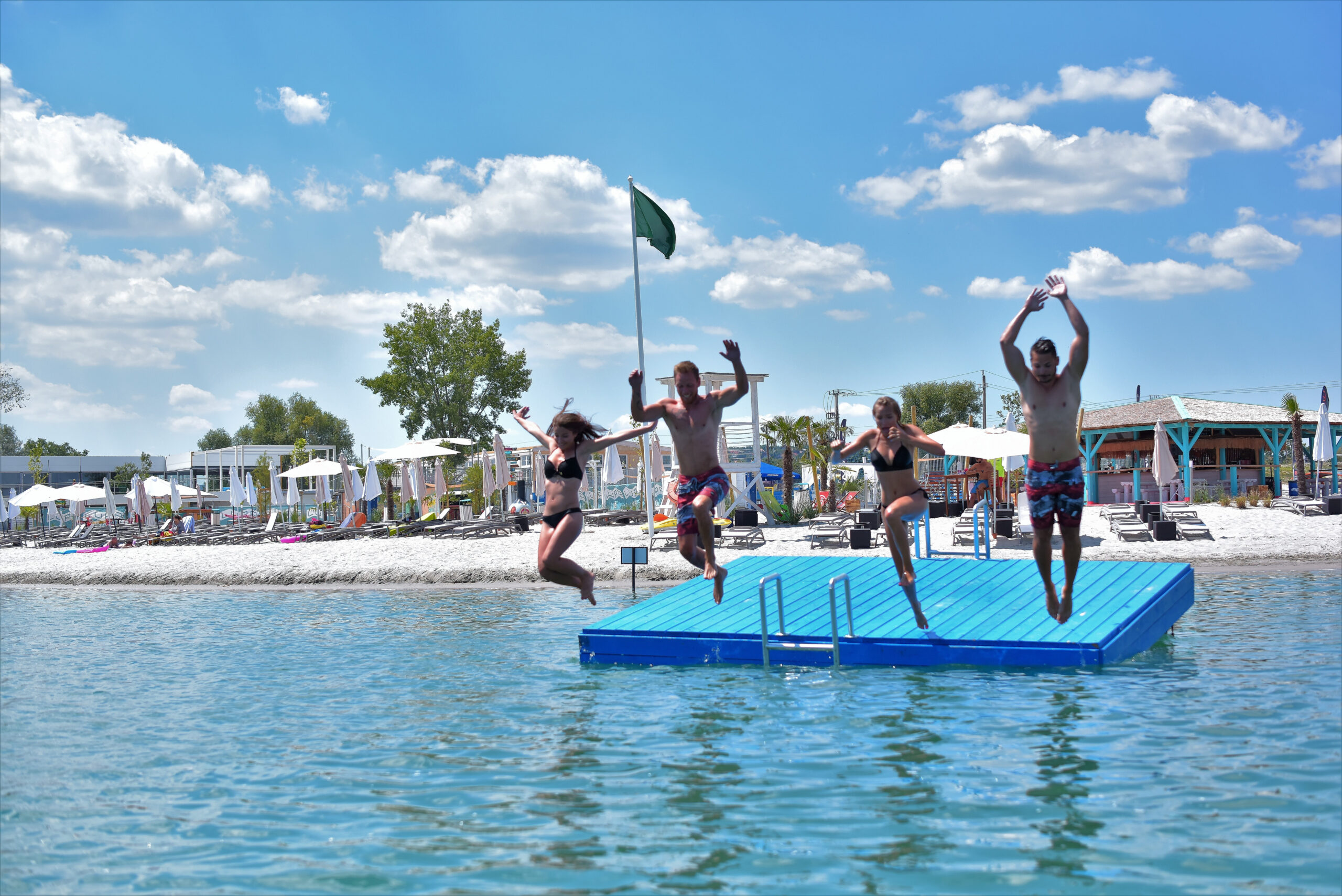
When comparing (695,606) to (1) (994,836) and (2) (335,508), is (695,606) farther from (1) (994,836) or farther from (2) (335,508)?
(2) (335,508)

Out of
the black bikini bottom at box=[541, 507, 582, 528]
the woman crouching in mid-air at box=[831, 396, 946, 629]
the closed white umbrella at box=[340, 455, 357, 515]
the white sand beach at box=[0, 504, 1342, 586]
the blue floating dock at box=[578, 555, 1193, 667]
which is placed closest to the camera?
the woman crouching in mid-air at box=[831, 396, 946, 629]

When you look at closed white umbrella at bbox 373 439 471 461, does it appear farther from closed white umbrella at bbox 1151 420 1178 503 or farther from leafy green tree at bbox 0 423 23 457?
leafy green tree at bbox 0 423 23 457

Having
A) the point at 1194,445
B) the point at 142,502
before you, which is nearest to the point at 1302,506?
the point at 1194,445

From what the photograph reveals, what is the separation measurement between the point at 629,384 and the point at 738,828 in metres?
3.69

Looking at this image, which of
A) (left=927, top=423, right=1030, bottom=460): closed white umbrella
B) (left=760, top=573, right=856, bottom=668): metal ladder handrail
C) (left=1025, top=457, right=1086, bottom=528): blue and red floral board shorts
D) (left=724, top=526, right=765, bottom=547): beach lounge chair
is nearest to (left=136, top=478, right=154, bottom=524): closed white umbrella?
(left=724, top=526, right=765, bottom=547): beach lounge chair

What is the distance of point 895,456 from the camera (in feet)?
30.5

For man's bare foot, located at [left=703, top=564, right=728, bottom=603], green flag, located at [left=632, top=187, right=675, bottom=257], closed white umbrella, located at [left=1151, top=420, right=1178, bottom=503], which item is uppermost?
green flag, located at [left=632, top=187, right=675, bottom=257]

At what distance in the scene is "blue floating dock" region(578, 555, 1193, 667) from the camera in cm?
1210

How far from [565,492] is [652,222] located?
15300 mm

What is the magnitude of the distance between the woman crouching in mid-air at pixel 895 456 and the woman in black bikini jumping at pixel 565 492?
2044mm

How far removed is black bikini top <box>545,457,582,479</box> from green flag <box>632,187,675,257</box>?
15012mm

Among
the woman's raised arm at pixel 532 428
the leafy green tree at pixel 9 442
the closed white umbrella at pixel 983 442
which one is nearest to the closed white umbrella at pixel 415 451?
the closed white umbrella at pixel 983 442

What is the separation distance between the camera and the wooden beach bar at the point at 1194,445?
37.2 metres

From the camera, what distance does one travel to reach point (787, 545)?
2472cm
